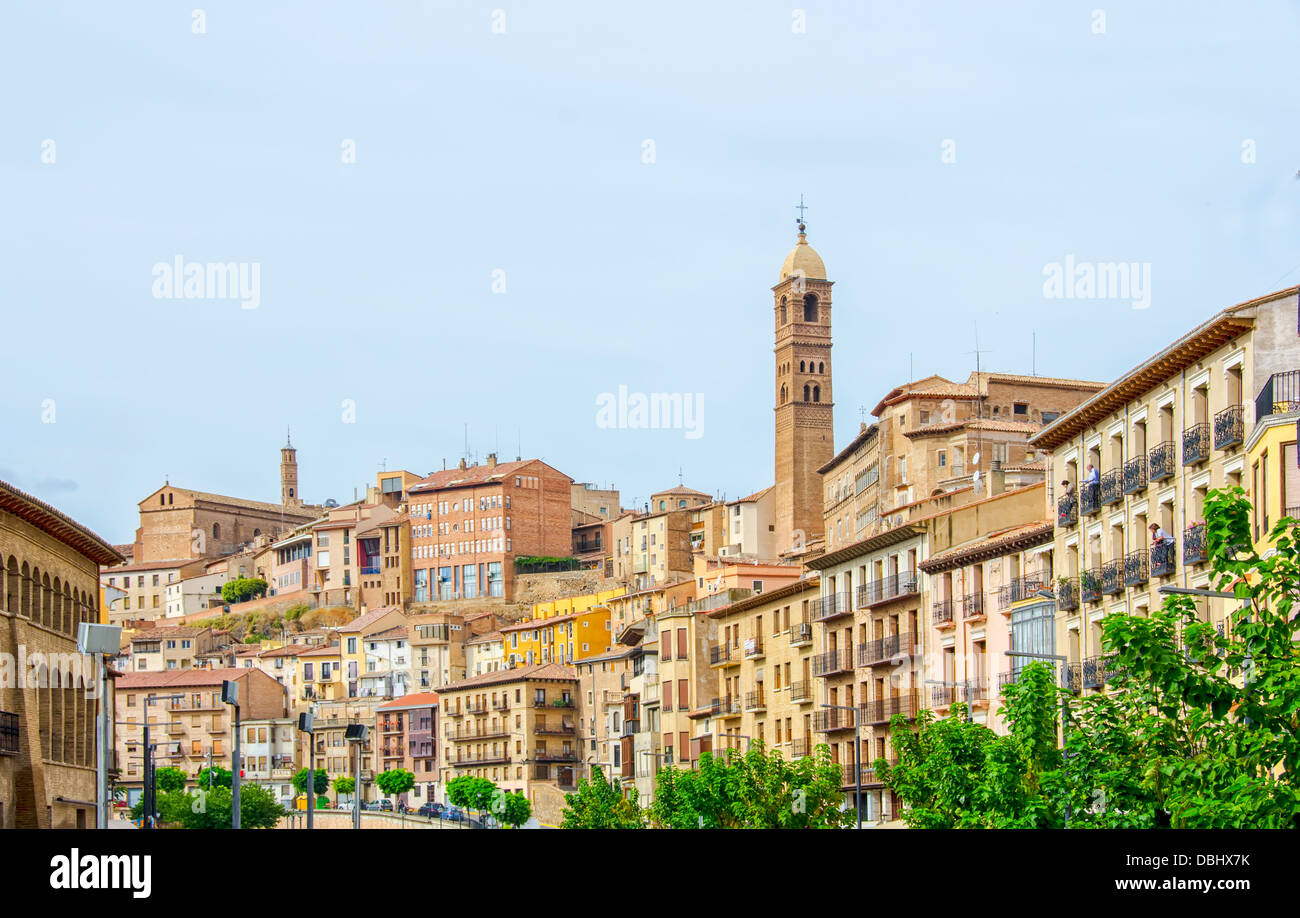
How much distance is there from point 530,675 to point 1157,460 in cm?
10307

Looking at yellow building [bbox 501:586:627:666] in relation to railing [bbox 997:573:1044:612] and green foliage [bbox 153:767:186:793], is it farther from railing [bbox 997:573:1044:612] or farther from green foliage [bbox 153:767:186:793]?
railing [bbox 997:573:1044:612]

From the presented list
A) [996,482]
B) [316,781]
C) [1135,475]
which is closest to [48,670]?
[1135,475]

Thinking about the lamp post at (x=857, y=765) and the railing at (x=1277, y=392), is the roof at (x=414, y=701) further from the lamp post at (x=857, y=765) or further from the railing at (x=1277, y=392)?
the railing at (x=1277, y=392)

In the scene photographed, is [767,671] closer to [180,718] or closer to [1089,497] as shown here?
[1089,497]

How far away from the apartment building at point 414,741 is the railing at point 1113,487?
113540mm

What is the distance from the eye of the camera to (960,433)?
380 ft

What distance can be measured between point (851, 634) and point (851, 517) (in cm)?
5307

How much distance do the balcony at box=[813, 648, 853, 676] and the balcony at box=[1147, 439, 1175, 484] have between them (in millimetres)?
29788

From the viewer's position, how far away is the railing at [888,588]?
8262cm

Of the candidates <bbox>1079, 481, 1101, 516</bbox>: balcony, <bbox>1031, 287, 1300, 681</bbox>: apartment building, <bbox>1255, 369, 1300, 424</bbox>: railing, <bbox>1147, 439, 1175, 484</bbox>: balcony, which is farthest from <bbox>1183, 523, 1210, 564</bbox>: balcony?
<bbox>1079, 481, 1101, 516</bbox>: balcony

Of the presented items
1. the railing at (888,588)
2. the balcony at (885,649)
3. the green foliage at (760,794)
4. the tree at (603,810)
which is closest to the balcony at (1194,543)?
the green foliage at (760,794)

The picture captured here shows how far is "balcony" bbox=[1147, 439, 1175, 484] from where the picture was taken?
58.7 metres

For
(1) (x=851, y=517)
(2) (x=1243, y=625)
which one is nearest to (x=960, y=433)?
(1) (x=851, y=517)
